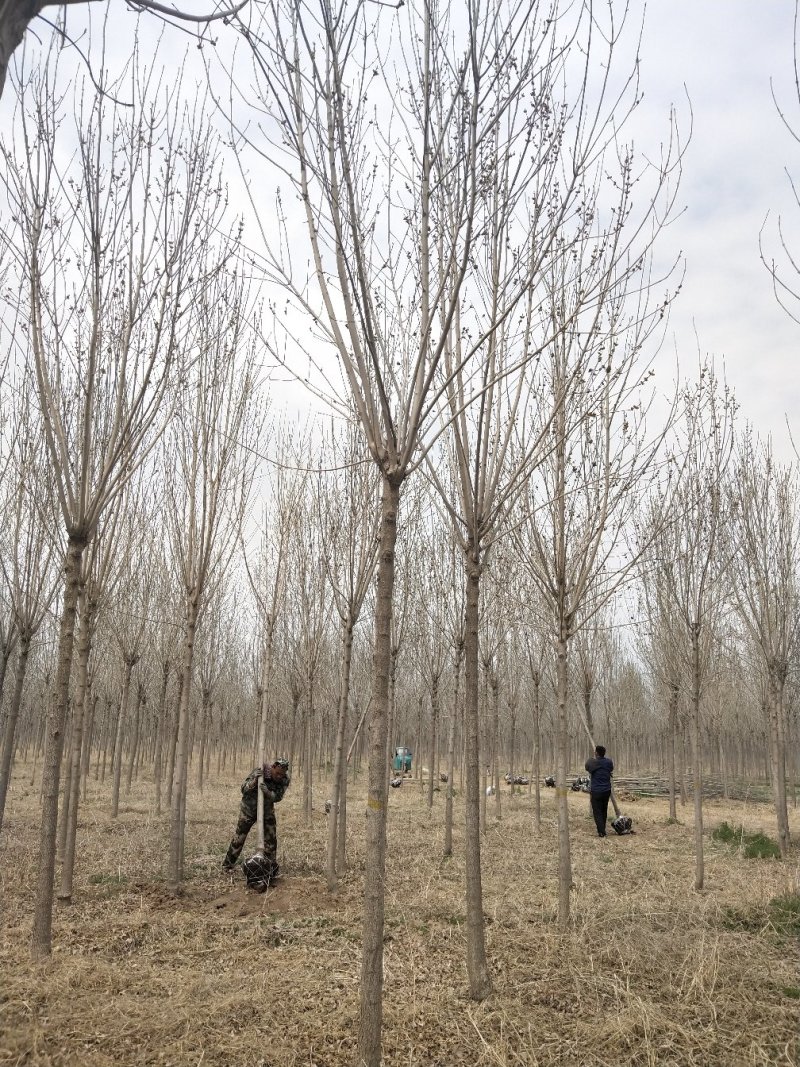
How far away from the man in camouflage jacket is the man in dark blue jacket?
5.93 m

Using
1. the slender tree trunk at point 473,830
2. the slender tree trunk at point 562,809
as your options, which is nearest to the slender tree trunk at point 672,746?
the slender tree trunk at point 562,809

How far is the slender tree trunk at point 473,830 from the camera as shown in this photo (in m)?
4.25

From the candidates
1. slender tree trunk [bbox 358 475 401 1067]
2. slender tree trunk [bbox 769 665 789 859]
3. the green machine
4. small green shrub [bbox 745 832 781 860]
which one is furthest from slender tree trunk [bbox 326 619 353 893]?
the green machine

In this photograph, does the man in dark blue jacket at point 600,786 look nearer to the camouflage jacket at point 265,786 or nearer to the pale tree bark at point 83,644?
the camouflage jacket at point 265,786

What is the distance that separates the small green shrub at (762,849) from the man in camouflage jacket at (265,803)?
6565 mm

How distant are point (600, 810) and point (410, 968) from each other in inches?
305

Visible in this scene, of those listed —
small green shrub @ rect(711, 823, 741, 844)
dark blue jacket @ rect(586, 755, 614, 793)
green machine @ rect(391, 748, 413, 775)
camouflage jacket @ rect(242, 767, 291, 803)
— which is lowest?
green machine @ rect(391, 748, 413, 775)

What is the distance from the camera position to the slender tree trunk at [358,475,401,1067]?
2.92 meters

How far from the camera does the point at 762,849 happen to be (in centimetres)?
993

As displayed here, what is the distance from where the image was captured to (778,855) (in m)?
9.75

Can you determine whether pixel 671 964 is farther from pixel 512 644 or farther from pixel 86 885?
pixel 512 644

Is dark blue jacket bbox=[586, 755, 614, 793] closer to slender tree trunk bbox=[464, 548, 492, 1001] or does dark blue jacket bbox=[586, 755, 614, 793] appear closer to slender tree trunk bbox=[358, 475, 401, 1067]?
slender tree trunk bbox=[464, 548, 492, 1001]

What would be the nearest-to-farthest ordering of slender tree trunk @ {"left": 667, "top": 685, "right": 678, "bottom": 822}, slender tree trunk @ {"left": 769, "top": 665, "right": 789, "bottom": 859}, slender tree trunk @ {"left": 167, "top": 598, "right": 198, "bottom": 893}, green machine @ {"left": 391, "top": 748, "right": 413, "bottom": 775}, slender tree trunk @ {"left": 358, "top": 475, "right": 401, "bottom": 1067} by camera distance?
slender tree trunk @ {"left": 358, "top": 475, "right": 401, "bottom": 1067}
slender tree trunk @ {"left": 167, "top": 598, "right": 198, "bottom": 893}
slender tree trunk @ {"left": 769, "top": 665, "right": 789, "bottom": 859}
slender tree trunk @ {"left": 667, "top": 685, "right": 678, "bottom": 822}
green machine @ {"left": 391, "top": 748, "right": 413, "bottom": 775}

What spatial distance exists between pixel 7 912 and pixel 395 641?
6.61m
